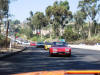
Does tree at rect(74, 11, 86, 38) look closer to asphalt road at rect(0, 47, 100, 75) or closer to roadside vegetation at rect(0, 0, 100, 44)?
roadside vegetation at rect(0, 0, 100, 44)

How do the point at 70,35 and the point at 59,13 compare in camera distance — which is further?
the point at 70,35

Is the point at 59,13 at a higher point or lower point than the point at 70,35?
higher

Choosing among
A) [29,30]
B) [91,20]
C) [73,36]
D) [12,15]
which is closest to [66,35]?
[73,36]

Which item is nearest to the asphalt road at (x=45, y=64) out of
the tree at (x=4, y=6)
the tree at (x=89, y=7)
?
the tree at (x=4, y=6)

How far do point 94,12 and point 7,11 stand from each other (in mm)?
43309

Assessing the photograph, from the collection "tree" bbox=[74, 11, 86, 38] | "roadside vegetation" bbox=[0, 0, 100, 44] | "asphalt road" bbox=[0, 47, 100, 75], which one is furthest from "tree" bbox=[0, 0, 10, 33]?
"tree" bbox=[74, 11, 86, 38]

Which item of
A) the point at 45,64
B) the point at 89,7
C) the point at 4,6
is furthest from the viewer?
the point at 89,7

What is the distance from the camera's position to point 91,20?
7756 centimetres

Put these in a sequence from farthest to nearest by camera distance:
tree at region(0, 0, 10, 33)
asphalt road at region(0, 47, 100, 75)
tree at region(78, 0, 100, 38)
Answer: tree at region(78, 0, 100, 38) → tree at region(0, 0, 10, 33) → asphalt road at region(0, 47, 100, 75)

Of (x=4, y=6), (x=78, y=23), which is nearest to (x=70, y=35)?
(x=78, y=23)

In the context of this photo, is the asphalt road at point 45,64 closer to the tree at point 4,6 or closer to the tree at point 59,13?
the tree at point 4,6

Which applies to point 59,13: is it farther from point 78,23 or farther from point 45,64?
point 45,64

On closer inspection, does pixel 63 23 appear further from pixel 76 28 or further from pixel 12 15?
pixel 12 15

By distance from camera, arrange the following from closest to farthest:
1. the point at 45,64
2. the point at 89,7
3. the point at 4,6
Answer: the point at 45,64 < the point at 4,6 < the point at 89,7
